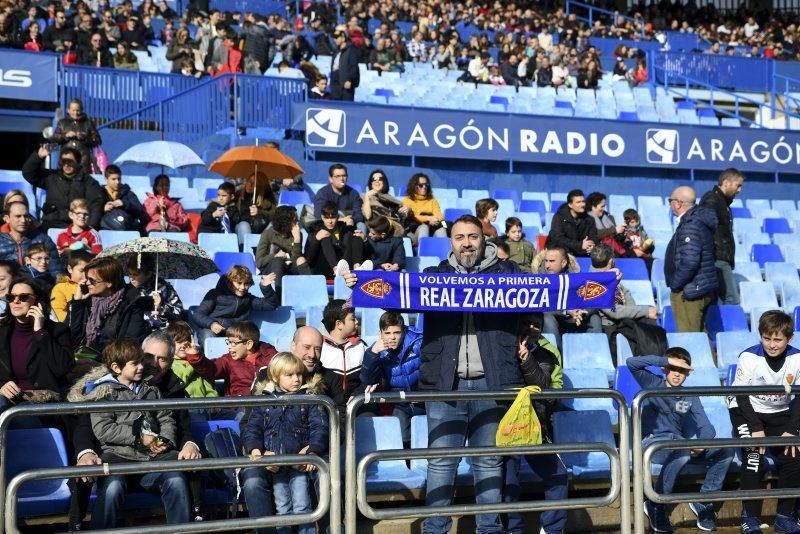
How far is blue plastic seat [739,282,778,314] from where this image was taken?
37.7 ft

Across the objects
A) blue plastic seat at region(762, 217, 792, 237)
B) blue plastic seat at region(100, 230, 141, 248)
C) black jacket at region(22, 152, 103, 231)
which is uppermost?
black jacket at region(22, 152, 103, 231)

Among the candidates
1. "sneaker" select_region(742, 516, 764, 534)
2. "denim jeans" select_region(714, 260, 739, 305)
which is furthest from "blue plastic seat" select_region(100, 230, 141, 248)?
"sneaker" select_region(742, 516, 764, 534)

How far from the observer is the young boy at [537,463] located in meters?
6.51

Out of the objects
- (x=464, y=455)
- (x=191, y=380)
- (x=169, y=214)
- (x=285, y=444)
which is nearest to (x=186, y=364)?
(x=191, y=380)

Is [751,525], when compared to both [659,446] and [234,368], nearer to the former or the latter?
[659,446]

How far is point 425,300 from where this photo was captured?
6152 millimetres

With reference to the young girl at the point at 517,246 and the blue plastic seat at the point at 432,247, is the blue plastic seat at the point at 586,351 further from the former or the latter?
the blue plastic seat at the point at 432,247

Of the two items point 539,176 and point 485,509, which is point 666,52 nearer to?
point 539,176

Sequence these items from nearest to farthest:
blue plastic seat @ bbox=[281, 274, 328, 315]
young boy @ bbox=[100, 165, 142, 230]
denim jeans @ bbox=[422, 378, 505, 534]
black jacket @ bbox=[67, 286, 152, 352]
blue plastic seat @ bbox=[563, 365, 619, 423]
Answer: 1. denim jeans @ bbox=[422, 378, 505, 534]
2. black jacket @ bbox=[67, 286, 152, 352]
3. blue plastic seat @ bbox=[563, 365, 619, 423]
4. blue plastic seat @ bbox=[281, 274, 328, 315]
5. young boy @ bbox=[100, 165, 142, 230]

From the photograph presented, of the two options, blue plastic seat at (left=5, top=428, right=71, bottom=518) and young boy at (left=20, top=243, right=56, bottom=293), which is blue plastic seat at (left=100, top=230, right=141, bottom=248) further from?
blue plastic seat at (left=5, top=428, right=71, bottom=518)

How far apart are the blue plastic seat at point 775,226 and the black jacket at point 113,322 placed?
9.45 metres

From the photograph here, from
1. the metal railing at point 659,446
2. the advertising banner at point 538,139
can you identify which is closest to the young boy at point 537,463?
the metal railing at point 659,446

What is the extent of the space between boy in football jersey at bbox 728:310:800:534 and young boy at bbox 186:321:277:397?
10.1 ft

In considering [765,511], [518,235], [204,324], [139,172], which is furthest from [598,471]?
[139,172]
